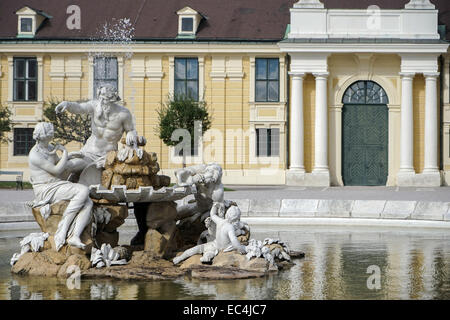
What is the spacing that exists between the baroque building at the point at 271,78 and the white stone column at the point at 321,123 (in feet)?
0.18

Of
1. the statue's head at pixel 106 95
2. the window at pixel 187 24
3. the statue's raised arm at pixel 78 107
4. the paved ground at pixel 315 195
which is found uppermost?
the window at pixel 187 24

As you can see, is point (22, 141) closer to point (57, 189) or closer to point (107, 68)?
point (107, 68)

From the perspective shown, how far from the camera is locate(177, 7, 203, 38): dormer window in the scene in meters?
40.8

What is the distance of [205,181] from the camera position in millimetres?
12141

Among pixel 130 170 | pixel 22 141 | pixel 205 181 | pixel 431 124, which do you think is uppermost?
pixel 431 124

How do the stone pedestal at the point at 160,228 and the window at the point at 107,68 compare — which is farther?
the window at the point at 107,68

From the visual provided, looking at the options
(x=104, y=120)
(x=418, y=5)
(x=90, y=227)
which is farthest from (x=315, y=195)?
(x=90, y=227)

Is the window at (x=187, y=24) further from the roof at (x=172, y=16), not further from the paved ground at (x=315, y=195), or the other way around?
the paved ground at (x=315, y=195)

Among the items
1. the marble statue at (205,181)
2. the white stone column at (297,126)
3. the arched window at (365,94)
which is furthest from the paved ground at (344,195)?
the marble statue at (205,181)

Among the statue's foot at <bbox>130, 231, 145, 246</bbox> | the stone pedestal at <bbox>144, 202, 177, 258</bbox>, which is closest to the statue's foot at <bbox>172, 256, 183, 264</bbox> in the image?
the stone pedestal at <bbox>144, 202, 177, 258</bbox>

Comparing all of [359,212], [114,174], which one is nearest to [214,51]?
[359,212]

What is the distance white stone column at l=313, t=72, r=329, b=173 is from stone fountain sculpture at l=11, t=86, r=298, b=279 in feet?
90.2

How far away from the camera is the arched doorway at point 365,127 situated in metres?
40.6

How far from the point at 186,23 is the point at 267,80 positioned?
181 inches
